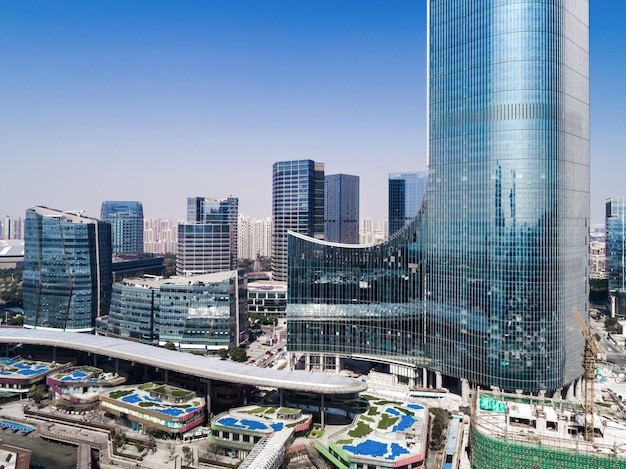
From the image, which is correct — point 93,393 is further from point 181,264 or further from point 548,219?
point 181,264

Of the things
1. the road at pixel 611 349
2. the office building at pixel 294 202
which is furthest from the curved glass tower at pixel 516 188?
the office building at pixel 294 202

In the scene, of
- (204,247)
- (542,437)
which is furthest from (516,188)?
(204,247)

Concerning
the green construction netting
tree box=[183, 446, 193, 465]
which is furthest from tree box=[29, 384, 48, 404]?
the green construction netting

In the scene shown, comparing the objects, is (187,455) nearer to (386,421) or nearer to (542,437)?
(386,421)

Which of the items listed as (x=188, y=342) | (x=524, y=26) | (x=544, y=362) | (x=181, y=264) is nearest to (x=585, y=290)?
(x=544, y=362)

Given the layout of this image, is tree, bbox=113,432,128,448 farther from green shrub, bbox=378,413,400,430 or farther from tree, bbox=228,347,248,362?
green shrub, bbox=378,413,400,430

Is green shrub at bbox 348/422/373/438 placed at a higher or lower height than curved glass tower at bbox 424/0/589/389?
lower
